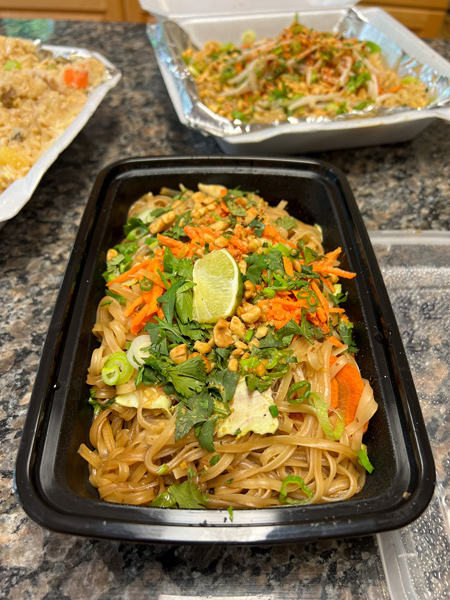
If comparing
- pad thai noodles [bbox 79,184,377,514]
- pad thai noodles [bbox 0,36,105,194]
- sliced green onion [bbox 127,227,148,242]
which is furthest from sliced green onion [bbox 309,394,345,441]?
pad thai noodles [bbox 0,36,105,194]

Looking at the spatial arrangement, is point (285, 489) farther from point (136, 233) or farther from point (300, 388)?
point (136, 233)

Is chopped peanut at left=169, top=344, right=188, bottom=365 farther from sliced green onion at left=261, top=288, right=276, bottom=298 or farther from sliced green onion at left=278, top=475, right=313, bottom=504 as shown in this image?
sliced green onion at left=278, top=475, right=313, bottom=504

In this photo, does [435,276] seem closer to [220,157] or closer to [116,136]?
[220,157]

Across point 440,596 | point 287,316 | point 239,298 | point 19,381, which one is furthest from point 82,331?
point 440,596

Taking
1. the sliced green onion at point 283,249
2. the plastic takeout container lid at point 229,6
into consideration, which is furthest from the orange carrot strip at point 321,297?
the plastic takeout container lid at point 229,6

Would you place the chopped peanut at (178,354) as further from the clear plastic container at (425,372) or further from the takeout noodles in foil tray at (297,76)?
the takeout noodles in foil tray at (297,76)

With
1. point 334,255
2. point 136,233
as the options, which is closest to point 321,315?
point 334,255
